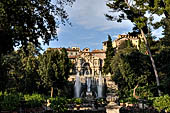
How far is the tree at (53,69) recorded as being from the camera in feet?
86.0

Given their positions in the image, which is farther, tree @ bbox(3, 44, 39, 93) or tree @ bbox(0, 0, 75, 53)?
tree @ bbox(3, 44, 39, 93)

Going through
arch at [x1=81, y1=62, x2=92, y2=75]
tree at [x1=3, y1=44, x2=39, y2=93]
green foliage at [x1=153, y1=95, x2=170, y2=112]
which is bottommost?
green foliage at [x1=153, y1=95, x2=170, y2=112]

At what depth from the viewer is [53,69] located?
26.5m

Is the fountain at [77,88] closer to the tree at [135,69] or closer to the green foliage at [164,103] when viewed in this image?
the tree at [135,69]

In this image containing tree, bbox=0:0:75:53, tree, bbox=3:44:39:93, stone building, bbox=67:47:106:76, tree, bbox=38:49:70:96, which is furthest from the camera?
stone building, bbox=67:47:106:76

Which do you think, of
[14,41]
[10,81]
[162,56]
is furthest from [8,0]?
[10,81]

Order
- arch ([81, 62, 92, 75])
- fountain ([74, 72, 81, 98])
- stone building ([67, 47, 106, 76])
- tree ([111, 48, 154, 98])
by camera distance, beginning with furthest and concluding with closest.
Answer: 1. arch ([81, 62, 92, 75])
2. stone building ([67, 47, 106, 76])
3. fountain ([74, 72, 81, 98])
4. tree ([111, 48, 154, 98])

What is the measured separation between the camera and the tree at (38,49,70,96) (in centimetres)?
2620

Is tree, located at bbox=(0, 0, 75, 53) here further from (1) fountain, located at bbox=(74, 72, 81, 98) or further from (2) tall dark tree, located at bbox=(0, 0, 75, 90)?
(1) fountain, located at bbox=(74, 72, 81, 98)

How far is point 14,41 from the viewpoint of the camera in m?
8.51

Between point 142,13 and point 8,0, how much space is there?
508 inches

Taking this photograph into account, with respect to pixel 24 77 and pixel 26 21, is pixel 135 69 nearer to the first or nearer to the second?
pixel 24 77

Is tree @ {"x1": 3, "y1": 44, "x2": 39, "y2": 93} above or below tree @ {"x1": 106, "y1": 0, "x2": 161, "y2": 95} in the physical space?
below

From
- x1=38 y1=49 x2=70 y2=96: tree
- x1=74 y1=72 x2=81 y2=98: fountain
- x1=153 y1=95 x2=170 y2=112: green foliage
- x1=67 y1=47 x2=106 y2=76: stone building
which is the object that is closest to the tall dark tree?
x1=153 y1=95 x2=170 y2=112: green foliage
